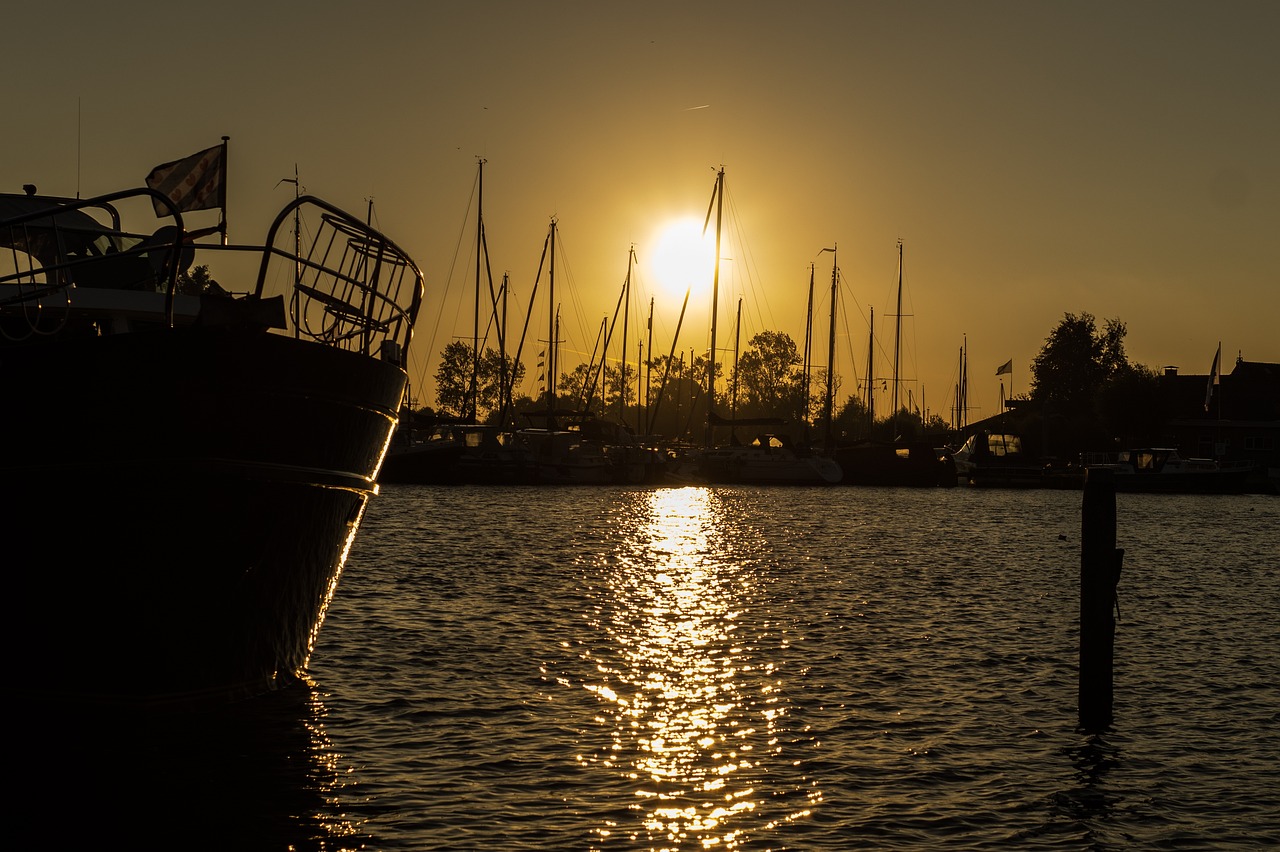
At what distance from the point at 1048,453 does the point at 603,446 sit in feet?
171

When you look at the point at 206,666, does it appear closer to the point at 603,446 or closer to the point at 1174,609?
the point at 1174,609

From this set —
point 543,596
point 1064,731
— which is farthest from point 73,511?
point 543,596

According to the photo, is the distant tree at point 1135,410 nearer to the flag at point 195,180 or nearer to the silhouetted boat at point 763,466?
the silhouetted boat at point 763,466

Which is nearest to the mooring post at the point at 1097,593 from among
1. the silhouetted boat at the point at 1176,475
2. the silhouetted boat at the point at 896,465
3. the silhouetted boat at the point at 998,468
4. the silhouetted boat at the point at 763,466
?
the silhouetted boat at the point at 763,466

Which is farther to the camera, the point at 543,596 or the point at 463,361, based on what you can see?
the point at 463,361

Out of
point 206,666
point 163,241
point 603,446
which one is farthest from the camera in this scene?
point 603,446

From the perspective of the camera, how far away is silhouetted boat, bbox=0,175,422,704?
462 inches

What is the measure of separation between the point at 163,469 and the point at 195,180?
391 cm

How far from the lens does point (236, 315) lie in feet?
38.9

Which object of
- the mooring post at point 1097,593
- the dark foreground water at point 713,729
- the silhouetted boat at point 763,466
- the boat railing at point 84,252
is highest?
the boat railing at point 84,252

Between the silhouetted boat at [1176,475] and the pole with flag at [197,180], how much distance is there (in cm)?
8421

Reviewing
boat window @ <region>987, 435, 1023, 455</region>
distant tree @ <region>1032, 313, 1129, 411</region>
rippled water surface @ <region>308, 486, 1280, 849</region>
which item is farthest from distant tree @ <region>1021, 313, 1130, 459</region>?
rippled water surface @ <region>308, 486, 1280, 849</region>

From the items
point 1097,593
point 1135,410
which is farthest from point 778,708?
point 1135,410

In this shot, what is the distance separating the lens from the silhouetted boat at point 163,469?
38.5 feet
